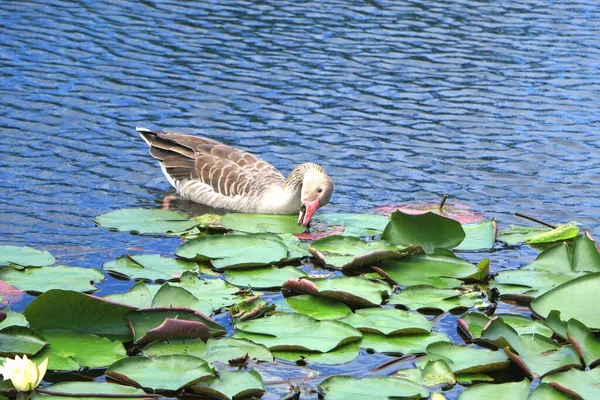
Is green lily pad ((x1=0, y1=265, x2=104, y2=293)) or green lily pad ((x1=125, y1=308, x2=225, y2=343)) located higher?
green lily pad ((x1=125, y1=308, x2=225, y2=343))

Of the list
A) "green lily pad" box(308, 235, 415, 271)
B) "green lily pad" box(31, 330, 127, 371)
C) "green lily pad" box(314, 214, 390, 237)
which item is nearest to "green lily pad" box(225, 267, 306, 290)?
"green lily pad" box(308, 235, 415, 271)

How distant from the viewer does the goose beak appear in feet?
34.6

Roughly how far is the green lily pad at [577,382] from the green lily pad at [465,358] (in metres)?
0.44

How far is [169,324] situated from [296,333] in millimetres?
919

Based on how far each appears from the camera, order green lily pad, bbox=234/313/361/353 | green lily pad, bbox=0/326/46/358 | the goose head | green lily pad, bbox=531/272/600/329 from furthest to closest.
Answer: the goose head < green lily pad, bbox=531/272/600/329 < green lily pad, bbox=234/313/361/353 < green lily pad, bbox=0/326/46/358

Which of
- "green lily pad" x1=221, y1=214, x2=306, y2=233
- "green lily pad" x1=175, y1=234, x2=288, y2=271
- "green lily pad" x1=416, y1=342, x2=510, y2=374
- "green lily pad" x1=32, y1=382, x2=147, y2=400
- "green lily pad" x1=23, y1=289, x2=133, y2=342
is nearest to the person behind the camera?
"green lily pad" x1=32, y1=382, x2=147, y2=400

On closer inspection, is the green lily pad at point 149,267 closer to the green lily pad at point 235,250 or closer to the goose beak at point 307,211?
the green lily pad at point 235,250

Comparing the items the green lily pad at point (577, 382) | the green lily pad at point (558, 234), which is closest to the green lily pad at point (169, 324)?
the green lily pad at point (577, 382)

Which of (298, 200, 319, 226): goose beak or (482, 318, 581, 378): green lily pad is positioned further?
(298, 200, 319, 226): goose beak

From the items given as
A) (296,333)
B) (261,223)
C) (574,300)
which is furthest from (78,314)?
(261,223)

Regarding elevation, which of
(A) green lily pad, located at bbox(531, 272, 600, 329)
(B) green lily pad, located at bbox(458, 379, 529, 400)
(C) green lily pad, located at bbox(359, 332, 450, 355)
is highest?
(A) green lily pad, located at bbox(531, 272, 600, 329)

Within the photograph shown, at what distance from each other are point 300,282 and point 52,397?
2.51 m

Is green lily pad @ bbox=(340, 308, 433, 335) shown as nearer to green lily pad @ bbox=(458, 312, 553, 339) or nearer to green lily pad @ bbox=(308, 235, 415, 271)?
green lily pad @ bbox=(458, 312, 553, 339)

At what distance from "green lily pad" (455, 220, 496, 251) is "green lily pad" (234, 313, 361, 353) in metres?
2.49
